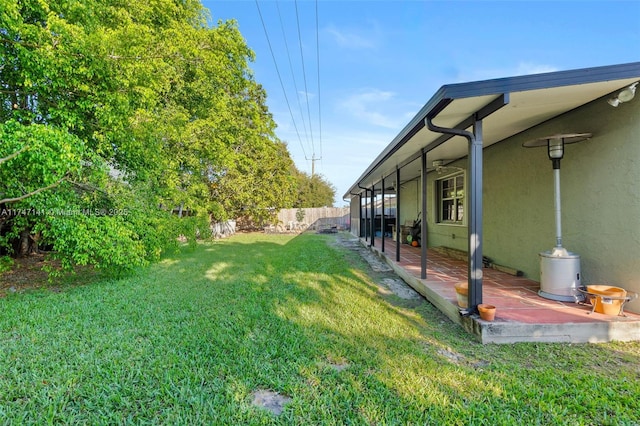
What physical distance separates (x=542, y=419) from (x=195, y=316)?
11.6ft

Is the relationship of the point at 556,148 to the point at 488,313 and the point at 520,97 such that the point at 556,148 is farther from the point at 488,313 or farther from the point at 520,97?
the point at 488,313

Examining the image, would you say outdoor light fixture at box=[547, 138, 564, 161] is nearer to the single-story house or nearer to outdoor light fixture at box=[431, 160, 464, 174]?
the single-story house

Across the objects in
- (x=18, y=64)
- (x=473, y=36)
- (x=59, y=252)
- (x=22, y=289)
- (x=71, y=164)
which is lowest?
(x=22, y=289)

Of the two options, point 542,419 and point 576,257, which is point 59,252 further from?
point 576,257

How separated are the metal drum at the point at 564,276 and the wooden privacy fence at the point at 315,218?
56.2 feet

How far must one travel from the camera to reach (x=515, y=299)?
12.2 feet

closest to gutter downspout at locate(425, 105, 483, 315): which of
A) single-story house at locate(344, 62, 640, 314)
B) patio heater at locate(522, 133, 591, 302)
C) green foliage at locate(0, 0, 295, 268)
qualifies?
single-story house at locate(344, 62, 640, 314)

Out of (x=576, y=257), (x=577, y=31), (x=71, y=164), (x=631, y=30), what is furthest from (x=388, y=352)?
(x=577, y=31)

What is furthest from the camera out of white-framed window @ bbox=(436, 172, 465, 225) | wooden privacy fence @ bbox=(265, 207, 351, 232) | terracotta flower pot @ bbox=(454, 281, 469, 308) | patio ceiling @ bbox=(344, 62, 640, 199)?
wooden privacy fence @ bbox=(265, 207, 351, 232)

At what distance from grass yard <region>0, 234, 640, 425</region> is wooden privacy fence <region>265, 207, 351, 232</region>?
1645 centimetres

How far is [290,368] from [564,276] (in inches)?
135

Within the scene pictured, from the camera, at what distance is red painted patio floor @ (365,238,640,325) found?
3.04m

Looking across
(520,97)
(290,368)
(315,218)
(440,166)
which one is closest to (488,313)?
(290,368)

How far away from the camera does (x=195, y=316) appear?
3.76 meters
